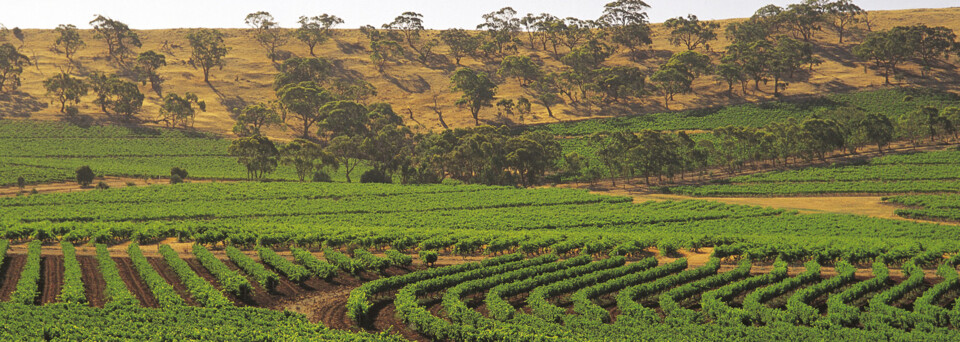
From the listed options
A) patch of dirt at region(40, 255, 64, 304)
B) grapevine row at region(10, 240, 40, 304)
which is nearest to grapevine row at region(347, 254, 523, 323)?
grapevine row at region(10, 240, 40, 304)

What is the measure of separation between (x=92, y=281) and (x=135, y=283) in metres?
3.66

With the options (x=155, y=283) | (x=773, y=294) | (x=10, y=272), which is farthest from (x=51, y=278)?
(x=773, y=294)

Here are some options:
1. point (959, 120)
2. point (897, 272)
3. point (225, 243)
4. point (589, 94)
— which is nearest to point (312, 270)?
point (225, 243)

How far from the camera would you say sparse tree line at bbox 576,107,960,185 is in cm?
11762

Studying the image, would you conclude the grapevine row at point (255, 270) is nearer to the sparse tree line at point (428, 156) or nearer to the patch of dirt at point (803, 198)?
the sparse tree line at point (428, 156)

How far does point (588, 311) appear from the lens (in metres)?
41.3

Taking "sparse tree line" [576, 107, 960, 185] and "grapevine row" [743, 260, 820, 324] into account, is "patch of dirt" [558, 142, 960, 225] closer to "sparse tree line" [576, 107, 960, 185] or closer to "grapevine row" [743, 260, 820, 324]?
"sparse tree line" [576, 107, 960, 185]

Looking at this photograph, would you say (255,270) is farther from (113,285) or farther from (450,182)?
(450,182)

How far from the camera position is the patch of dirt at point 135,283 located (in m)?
45.0

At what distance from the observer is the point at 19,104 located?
166875mm

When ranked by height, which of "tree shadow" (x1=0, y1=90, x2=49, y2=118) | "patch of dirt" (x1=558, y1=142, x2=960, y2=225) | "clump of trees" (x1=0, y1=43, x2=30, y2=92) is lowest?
"patch of dirt" (x1=558, y1=142, x2=960, y2=225)

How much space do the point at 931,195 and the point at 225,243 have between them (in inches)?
3671

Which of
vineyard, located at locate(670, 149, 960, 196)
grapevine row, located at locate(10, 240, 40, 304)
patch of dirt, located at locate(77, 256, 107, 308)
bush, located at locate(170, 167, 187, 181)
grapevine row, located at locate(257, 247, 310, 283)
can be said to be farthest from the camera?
bush, located at locate(170, 167, 187, 181)

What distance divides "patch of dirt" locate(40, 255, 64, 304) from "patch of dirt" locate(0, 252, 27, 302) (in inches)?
64.0
